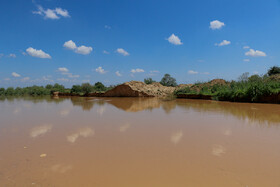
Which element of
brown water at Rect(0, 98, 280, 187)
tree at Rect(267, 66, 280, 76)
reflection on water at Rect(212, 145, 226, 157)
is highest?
tree at Rect(267, 66, 280, 76)

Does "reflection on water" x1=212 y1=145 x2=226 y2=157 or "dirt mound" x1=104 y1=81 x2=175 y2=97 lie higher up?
"dirt mound" x1=104 y1=81 x2=175 y2=97

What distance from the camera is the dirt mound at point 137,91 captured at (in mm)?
23781

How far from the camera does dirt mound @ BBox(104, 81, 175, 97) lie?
23781 millimetres

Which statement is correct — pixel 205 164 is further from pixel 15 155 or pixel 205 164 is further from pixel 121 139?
pixel 15 155

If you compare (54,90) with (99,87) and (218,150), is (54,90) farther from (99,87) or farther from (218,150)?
(218,150)

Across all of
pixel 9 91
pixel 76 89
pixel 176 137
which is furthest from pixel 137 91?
pixel 9 91

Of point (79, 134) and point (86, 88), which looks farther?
point (86, 88)

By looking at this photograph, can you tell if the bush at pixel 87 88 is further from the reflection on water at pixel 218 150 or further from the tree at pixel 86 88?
the reflection on water at pixel 218 150

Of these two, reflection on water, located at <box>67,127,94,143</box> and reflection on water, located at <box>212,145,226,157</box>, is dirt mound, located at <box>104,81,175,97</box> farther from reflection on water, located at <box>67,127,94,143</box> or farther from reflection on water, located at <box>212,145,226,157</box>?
reflection on water, located at <box>212,145,226,157</box>

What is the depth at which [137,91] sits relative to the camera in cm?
2380

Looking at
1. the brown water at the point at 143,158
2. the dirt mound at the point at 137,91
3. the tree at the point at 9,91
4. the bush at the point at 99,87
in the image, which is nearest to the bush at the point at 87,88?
the bush at the point at 99,87

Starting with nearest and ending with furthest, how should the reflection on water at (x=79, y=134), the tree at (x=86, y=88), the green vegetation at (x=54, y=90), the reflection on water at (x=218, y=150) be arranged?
the reflection on water at (x=218, y=150)
the reflection on water at (x=79, y=134)
the tree at (x=86, y=88)
the green vegetation at (x=54, y=90)

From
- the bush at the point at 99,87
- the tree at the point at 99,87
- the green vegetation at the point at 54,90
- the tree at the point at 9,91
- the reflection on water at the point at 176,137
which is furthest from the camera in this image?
the tree at the point at 9,91

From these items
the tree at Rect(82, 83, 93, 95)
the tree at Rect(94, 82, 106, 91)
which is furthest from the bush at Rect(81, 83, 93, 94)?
the tree at Rect(94, 82, 106, 91)
